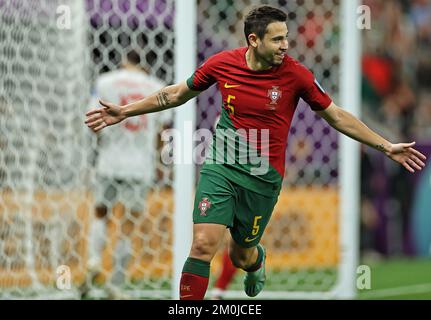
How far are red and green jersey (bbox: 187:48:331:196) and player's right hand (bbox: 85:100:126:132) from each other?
528 mm

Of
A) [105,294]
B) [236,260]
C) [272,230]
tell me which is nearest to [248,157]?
[236,260]

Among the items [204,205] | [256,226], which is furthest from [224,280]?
[204,205]

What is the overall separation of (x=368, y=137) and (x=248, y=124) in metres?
0.80

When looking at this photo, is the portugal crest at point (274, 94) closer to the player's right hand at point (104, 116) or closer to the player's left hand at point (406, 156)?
the player's left hand at point (406, 156)

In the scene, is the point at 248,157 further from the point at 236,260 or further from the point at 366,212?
the point at 366,212

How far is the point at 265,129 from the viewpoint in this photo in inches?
265

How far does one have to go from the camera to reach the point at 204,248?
6.46 m

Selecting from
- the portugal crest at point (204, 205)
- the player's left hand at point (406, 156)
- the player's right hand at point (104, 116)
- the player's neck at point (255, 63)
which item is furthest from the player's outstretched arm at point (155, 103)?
the player's left hand at point (406, 156)

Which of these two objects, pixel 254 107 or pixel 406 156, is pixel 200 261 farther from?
pixel 406 156

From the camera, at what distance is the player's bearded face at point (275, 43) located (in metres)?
6.52

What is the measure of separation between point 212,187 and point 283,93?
0.78 metres

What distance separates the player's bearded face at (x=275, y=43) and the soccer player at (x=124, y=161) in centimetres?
300

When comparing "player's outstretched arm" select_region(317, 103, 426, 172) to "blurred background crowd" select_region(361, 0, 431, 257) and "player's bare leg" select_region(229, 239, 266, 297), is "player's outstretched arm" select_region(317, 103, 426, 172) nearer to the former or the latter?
"player's bare leg" select_region(229, 239, 266, 297)

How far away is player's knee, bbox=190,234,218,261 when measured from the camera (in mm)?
6461
